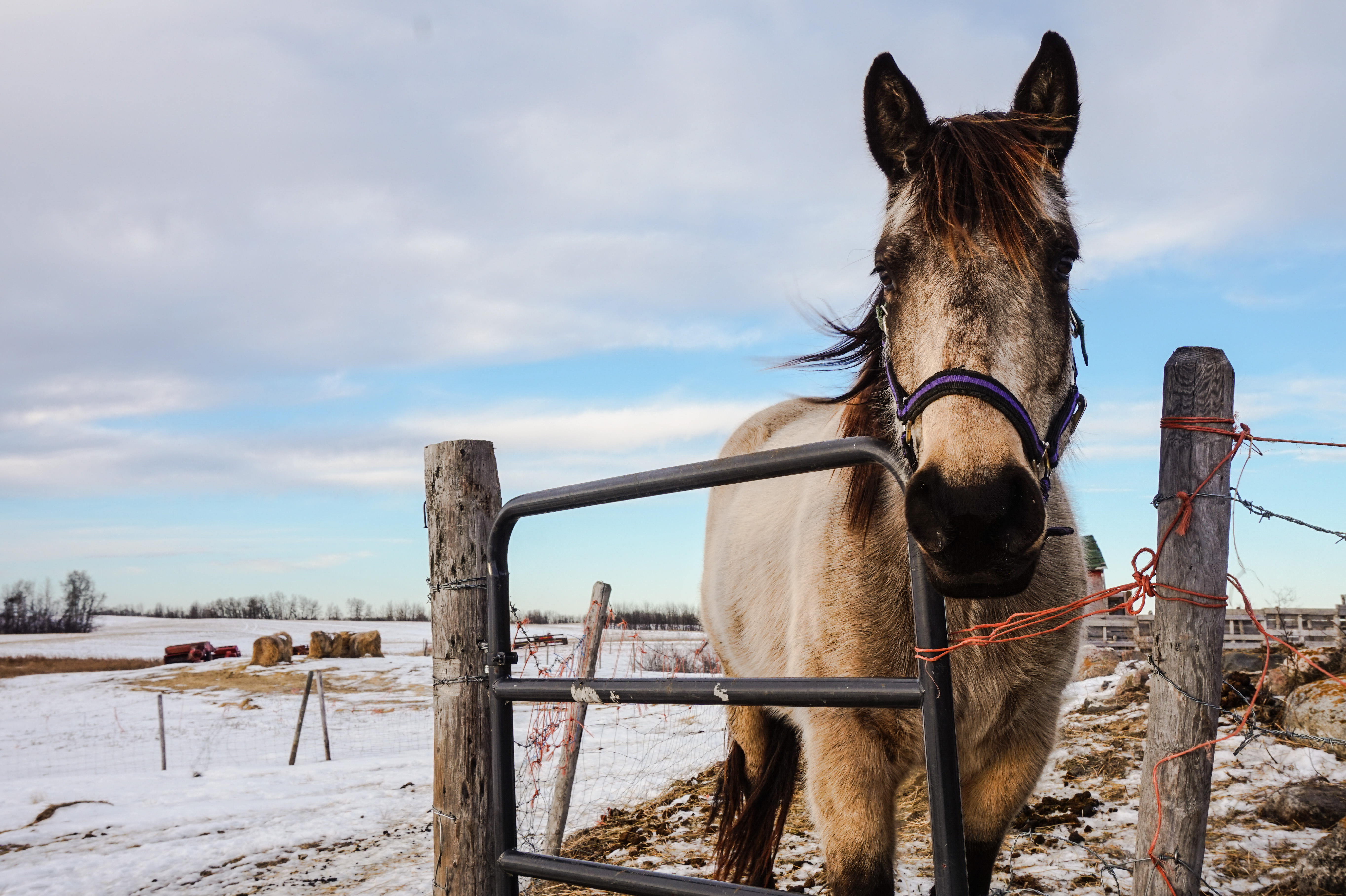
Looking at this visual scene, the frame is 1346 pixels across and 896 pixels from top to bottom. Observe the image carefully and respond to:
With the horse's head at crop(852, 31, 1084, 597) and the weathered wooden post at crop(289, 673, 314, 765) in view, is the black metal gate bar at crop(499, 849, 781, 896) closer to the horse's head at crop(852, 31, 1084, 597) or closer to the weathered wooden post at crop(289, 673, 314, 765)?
the horse's head at crop(852, 31, 1084, 597)

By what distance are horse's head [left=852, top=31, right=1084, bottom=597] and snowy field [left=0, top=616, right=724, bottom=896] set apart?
7.98 ft

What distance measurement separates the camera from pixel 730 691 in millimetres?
1817

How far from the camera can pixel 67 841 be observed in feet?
22.2

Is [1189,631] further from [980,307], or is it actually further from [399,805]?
[399,805]

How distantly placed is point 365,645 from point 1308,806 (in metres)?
31.0

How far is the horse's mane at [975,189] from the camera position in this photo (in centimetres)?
179

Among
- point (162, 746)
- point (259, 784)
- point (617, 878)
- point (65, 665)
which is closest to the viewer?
point (617, 878)

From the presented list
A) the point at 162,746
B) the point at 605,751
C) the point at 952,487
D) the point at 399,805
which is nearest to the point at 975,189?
the point at 952,487

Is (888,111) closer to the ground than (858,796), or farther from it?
farther from it

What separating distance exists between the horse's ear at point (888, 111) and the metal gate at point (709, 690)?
91 centimetres

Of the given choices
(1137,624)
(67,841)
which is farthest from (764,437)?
(1137,624)

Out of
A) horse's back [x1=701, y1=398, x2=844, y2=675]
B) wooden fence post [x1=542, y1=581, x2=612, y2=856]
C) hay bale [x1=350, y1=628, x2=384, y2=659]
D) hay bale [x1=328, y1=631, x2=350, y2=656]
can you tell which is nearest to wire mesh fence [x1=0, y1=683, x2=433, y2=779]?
wooden fence post [x1=542, y1=581, x2=612, y2=856]

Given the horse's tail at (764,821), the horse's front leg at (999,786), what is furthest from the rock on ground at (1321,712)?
the horse's front leg at (999,786)

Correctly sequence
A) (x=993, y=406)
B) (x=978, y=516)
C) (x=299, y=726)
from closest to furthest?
(x=978, y=516) < (x=993, y=406) < (x=299, y=726)
